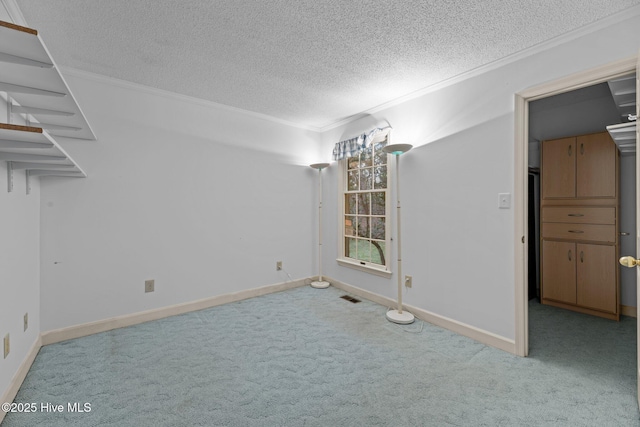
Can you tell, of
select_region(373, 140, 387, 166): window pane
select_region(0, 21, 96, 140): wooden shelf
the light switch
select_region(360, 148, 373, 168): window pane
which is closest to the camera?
select_region(0, 21, 96, 140): wooden shelf

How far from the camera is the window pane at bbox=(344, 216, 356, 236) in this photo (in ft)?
13.4

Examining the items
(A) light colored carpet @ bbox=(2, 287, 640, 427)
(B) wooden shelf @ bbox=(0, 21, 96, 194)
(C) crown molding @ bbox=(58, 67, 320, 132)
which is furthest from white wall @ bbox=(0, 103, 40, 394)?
(C) crown molding @ bbox=(58, 67, 320, 132)

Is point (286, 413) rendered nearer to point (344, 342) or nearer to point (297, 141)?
point (344, 342)

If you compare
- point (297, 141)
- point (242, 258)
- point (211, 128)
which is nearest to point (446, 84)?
point (297, 141)

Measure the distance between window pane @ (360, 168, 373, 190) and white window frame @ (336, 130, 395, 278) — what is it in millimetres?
288

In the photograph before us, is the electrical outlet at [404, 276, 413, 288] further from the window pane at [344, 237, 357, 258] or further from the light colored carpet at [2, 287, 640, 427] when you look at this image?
the window pane at [344, 237, 357, 258]

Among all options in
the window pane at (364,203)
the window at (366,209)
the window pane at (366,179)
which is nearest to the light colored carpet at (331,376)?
the window at (366,209)

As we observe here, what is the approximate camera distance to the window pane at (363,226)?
12.7ft

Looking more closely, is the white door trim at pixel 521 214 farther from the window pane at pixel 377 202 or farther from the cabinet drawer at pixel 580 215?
the cabinet drawer at pixel 580 215

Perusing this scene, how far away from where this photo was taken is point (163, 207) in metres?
3.12

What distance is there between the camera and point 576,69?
2.09 m

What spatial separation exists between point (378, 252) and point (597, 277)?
237 centimetres

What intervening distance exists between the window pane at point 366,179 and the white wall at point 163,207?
94 centimetres

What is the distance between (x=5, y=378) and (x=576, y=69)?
4.20 m
